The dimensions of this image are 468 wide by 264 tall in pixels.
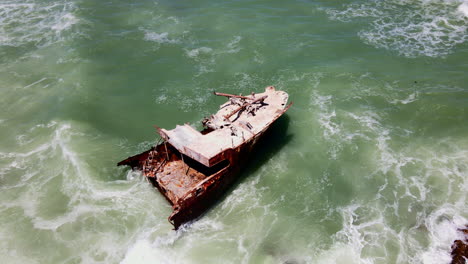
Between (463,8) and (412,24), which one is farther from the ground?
(463,8)

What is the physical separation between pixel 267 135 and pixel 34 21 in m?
39.9

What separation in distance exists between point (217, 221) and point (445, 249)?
1469cm

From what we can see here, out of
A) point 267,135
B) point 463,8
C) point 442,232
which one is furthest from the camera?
point 463,8

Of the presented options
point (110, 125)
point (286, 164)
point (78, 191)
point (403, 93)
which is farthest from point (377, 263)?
point (110, 125)

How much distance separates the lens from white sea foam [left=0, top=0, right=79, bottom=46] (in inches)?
1551

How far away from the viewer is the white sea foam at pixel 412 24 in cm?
3575

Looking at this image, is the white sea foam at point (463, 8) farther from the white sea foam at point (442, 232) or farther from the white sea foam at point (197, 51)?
the white sea foam at point (197, 51)

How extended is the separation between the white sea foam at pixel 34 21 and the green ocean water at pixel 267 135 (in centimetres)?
31

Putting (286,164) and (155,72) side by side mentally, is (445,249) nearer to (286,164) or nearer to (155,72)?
(286,164)

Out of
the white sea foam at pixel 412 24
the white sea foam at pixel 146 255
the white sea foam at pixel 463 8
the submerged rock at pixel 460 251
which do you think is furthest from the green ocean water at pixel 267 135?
the submerged rock at pixel 460 251

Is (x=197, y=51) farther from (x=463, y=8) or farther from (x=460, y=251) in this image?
(x=463, y=8)

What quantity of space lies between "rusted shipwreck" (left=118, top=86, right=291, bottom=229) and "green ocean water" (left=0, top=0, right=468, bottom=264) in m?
1.48

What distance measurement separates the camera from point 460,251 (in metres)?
18.3

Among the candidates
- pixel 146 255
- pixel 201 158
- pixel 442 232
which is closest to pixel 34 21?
pixel 201 158
